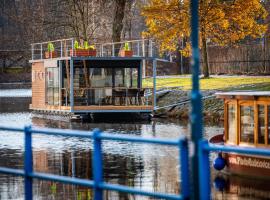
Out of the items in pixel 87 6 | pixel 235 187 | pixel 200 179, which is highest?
pixel 87 6

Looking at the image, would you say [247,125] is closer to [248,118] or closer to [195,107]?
[248,118]

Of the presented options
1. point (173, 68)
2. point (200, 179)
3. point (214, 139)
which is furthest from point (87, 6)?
Answer: point (200, 179)

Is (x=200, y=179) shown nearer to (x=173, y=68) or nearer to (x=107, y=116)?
(x=107, y=116)

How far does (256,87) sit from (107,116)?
811 cm

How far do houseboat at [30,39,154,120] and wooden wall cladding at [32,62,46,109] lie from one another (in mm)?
1718

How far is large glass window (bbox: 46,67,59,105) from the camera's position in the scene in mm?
47562

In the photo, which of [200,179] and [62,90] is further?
[62,90]

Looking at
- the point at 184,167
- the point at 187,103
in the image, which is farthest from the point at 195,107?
the point at 187,103

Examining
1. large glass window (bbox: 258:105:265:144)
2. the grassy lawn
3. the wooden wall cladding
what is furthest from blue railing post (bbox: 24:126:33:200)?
the wooden wall cladding

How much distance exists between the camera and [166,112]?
4731 centimetres

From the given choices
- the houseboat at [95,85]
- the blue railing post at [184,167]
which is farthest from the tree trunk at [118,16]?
the blue railing post at [184,167]

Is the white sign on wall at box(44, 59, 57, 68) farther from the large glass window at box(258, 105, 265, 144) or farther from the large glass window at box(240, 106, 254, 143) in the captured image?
the large glass window at box(258, 105, 265, 144)

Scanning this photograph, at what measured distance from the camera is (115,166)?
2303 centimetres

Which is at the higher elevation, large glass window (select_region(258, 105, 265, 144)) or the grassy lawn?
the grassy lawn
